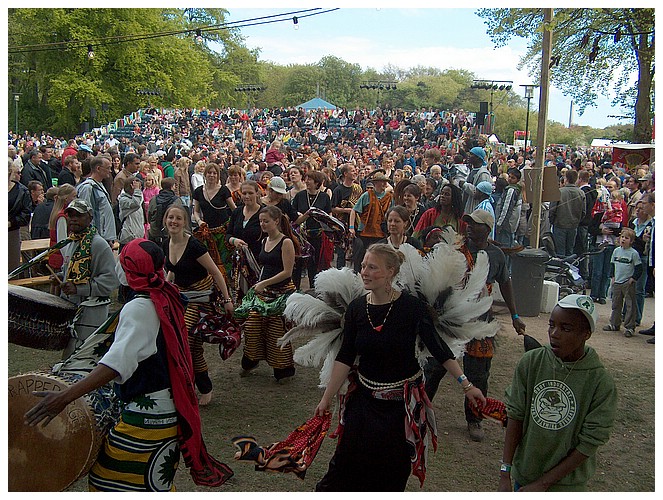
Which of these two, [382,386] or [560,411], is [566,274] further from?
[560,411]

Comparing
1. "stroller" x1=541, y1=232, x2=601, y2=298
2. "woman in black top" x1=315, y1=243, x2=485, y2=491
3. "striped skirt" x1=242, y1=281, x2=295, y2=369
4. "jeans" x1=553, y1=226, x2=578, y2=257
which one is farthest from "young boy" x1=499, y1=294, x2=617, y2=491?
"jeans" x1=553, y1=226, x2=578, y2=257

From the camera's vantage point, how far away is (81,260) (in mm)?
5301

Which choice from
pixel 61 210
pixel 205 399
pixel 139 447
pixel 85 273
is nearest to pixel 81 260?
pixel 85 273

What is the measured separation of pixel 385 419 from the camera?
11.7ft

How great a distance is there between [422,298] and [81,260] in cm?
286

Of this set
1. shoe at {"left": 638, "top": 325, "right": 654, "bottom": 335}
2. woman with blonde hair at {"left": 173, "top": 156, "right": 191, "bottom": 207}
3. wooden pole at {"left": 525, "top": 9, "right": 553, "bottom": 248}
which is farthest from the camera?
woman with blonde hair at {"left": 173, "top": 156, "right": 191, "bottom": 207}

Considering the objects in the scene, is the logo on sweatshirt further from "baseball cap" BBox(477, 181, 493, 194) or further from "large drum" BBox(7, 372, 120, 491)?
"baseball cap" BBox(477, 181, 493, 194)

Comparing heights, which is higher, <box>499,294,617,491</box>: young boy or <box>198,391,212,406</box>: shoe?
<box>499,294,617,491</box>: young boy

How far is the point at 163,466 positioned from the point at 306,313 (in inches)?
44.3

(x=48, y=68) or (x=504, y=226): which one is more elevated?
(x=48, y=68)

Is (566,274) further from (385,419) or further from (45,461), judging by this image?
(45,461)

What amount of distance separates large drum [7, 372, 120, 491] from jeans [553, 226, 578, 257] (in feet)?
33.7

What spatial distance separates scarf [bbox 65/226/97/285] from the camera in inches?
209
